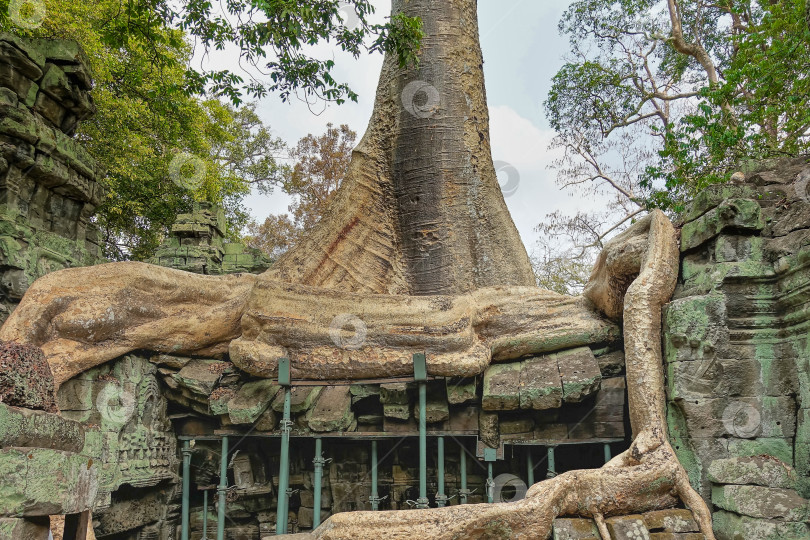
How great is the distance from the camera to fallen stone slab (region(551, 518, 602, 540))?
3.04 metres

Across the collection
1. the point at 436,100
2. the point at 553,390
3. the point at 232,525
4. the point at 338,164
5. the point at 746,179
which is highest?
the point at 338,164

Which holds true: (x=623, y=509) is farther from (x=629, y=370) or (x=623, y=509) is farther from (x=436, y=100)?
(x=436, y=100)

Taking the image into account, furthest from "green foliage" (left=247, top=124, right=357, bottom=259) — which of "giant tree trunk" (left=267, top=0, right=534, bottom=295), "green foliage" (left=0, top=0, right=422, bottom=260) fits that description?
"giant tree trunk" (left=267, top=0, right=534, bottom=295)

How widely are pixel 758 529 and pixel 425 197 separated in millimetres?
4114

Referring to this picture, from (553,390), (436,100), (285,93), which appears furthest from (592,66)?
(553,390)

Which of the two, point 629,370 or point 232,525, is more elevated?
point 629,370

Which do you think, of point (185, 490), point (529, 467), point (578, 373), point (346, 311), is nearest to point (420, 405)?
point (529, 467)

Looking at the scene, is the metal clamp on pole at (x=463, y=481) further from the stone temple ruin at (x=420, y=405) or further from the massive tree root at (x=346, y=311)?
the massive tree root at (x=346, y=311)

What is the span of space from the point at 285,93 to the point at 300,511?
4.38 m

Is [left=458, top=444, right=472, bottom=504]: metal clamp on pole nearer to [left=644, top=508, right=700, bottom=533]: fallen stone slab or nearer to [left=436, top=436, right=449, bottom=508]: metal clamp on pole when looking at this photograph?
[left=436, top=436, right=449, bottom=508]: metal clamp on pole

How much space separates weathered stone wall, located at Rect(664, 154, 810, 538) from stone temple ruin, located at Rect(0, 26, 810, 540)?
0.04 ft

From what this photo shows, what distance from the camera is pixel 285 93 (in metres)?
6.66

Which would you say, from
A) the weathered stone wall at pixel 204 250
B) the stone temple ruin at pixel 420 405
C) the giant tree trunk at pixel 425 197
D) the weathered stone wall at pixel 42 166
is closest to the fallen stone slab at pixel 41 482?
the stone temple ruin at pixel 420 405

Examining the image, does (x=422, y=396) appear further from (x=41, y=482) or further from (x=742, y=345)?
(x=41, y=482)
